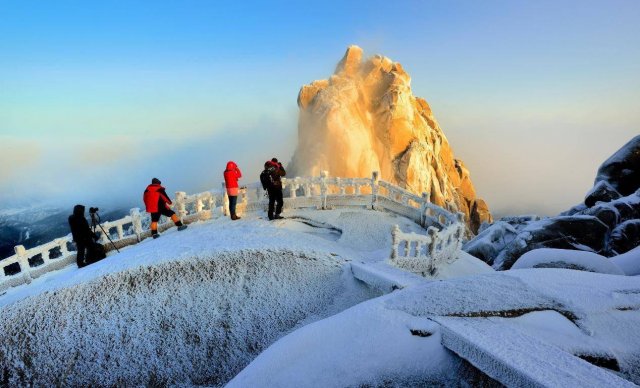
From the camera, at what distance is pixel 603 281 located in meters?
5.07

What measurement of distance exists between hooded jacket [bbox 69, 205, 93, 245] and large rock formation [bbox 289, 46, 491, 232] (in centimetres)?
3426

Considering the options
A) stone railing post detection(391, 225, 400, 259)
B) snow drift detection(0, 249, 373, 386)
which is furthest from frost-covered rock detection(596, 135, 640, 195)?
snow drift detection(0, 249, 373, 386)

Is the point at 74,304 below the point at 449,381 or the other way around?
the other way around

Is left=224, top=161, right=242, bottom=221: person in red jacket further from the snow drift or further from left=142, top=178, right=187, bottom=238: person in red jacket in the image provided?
the snow drift

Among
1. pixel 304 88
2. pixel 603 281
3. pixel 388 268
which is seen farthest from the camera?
pixel 304 88

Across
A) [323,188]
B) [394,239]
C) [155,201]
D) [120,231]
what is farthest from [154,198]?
[394,239]

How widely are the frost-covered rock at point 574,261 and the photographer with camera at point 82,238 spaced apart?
39.7 ft

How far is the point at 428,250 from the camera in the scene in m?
9.12

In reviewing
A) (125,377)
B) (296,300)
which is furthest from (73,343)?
(296,300)

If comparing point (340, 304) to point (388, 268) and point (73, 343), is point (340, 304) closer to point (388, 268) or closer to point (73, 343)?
point (388, 268)

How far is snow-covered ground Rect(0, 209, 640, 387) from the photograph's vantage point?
375cm

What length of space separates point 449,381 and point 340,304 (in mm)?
3493

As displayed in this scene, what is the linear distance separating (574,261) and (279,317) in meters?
7.55

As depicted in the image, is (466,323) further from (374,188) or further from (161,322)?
(374,188)
